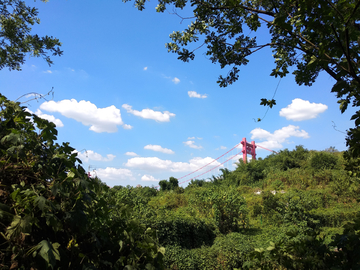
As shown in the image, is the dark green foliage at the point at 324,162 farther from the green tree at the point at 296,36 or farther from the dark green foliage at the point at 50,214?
the dark green foliage at the point at 50,214

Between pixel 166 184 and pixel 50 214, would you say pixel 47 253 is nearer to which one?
pixel 50 214

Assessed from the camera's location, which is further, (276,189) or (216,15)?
(276,189)

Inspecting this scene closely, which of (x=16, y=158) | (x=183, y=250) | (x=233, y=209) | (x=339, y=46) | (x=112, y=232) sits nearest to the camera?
(x=16, y=158)

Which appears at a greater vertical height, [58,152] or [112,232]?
[58,152]

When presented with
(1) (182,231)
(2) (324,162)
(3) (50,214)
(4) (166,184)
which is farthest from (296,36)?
(4) (166,184)

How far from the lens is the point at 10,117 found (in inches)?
48.1

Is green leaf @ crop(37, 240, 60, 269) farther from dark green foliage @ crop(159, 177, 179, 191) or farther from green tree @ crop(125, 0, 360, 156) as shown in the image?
dark green foliage @ crop(159, 177, 179, 191)

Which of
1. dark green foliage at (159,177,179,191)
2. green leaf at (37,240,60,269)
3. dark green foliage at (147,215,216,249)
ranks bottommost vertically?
dark green foliage at (147,215,216,249)

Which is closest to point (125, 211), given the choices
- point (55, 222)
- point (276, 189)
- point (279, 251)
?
point (55, 222)

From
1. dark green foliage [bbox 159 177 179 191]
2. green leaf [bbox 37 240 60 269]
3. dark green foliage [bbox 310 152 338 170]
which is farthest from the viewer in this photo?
dark green foliage [bbox 159 177 179 191]

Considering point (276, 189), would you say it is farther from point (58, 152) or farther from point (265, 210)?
point (58, 152)

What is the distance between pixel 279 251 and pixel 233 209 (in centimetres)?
578

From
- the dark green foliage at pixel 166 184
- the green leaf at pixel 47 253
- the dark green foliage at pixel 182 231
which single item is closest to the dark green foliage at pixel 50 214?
the green leaf at pixel 47 253

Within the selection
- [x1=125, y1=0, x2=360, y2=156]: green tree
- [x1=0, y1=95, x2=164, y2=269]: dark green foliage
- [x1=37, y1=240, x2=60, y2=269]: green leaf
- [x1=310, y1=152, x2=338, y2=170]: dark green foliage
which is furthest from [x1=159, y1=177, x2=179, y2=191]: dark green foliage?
[x1=37, y1=240, x2=60, y2=269]: green leaf
